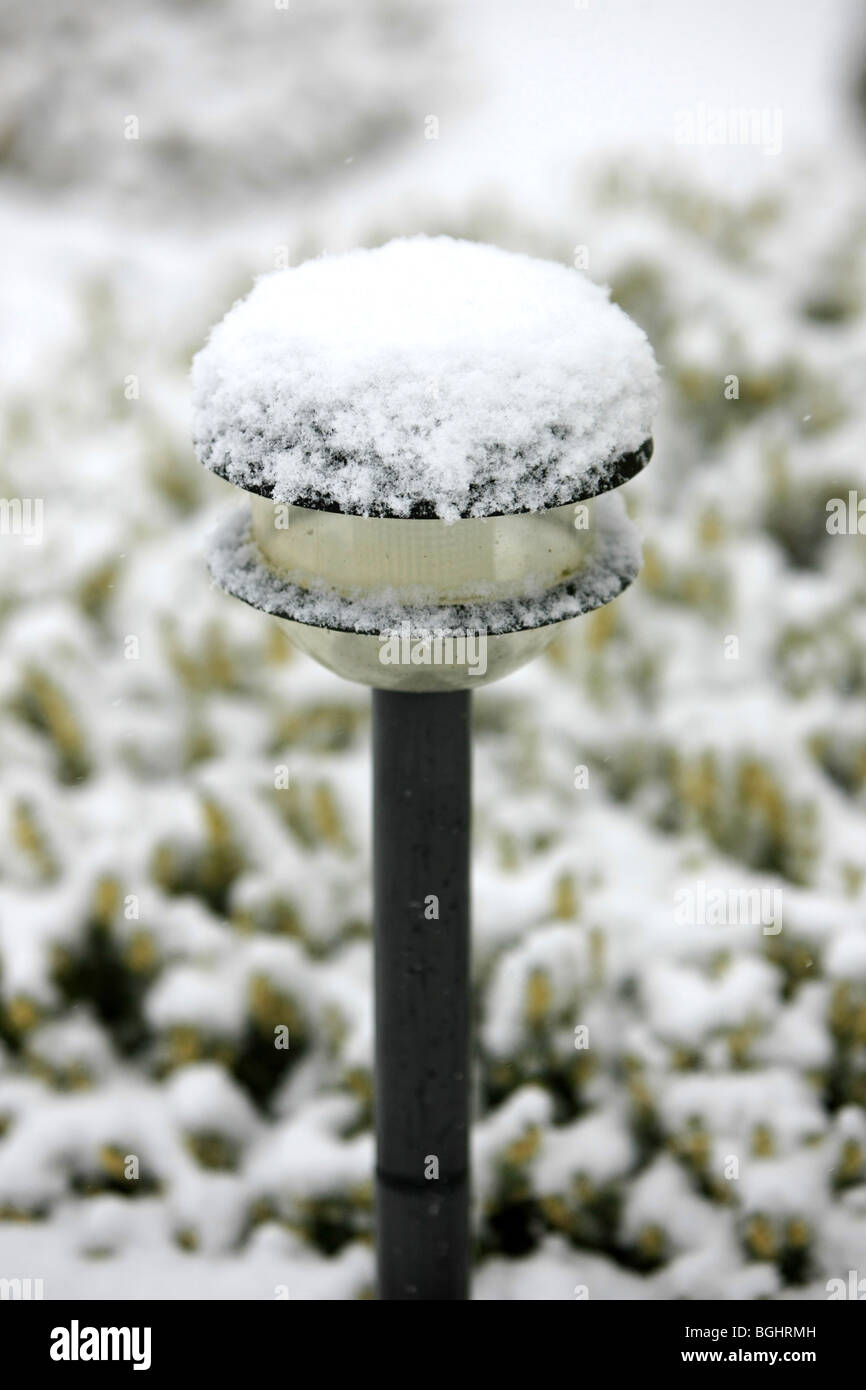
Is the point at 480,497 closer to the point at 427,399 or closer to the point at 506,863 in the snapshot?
the point at 427,399

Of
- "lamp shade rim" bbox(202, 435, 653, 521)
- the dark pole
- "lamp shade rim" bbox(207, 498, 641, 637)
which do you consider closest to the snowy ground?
the dark pole

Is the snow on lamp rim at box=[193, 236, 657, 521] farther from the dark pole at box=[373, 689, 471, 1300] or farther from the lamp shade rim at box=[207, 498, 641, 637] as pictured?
the dark pole at box=[373, 689, 471, 1300]

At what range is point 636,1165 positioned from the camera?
2.15 m

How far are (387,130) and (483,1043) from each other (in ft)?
18.2

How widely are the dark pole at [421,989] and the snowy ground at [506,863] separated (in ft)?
1.60

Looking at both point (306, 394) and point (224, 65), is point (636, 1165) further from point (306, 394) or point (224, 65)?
point (224, 65)

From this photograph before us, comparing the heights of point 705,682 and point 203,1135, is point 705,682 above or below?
above

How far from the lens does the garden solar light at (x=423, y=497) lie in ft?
3.74

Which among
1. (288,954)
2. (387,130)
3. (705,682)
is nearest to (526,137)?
(387,130)

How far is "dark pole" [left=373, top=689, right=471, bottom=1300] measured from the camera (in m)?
1.36

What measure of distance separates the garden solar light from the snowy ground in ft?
2.46

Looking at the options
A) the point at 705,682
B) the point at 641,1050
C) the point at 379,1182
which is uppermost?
the point at 705,682

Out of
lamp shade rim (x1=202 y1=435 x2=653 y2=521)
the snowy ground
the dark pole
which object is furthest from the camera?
the snowy ground

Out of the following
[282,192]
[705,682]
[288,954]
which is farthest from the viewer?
[282,192]
